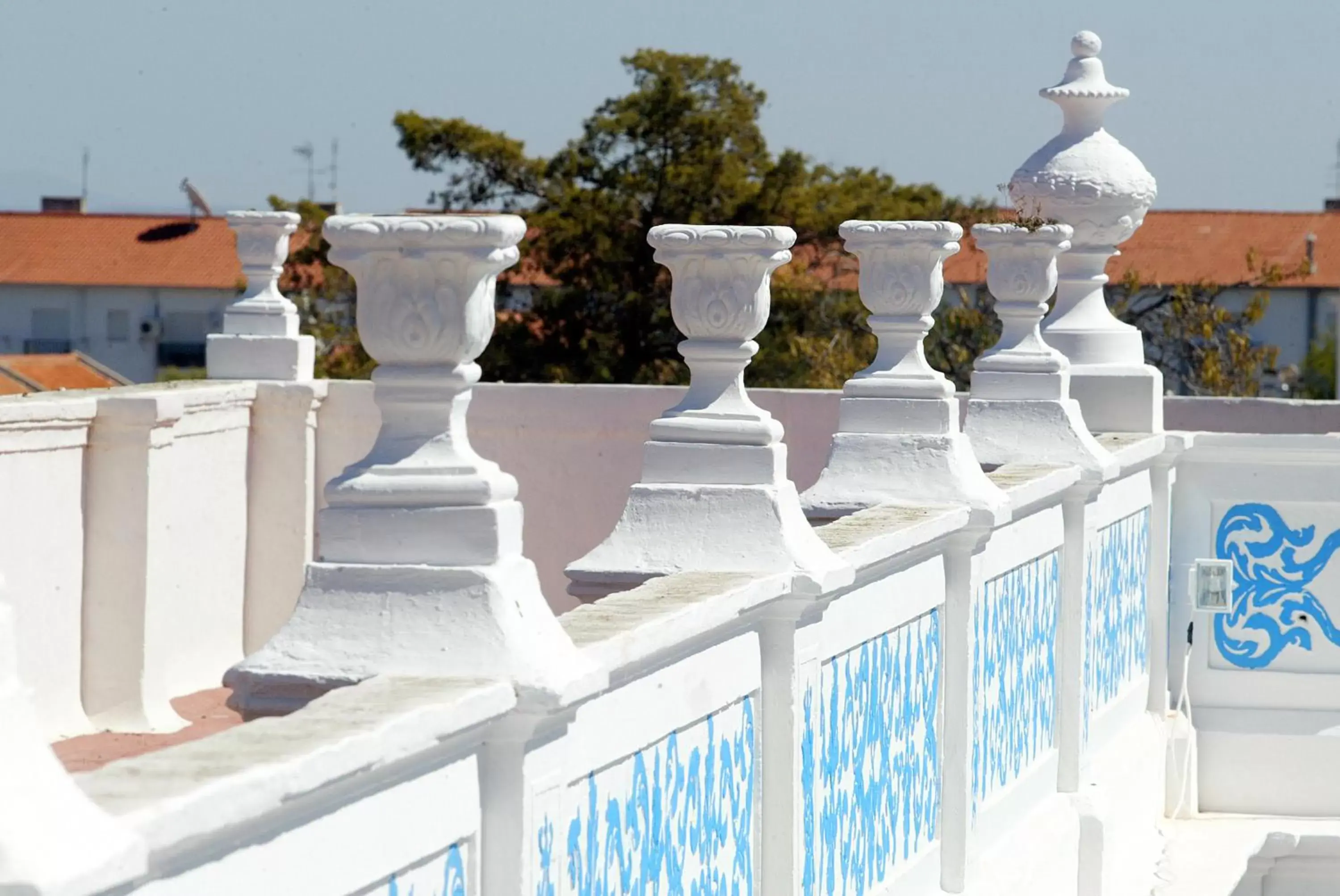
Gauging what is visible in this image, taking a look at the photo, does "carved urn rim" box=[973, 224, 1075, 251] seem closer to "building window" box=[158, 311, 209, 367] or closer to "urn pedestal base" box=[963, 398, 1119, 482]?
"urn pedestal base" box=[963, 398, 1119, 482]

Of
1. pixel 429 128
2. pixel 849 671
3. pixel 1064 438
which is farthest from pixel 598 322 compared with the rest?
pixel 849 671

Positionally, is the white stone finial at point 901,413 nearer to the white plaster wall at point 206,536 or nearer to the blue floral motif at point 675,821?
the blue floral motif at point 675,821

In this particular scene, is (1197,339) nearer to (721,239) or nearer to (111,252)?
(721,239)

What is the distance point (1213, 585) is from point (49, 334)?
7362 cm

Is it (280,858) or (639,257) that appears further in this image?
(639,257)

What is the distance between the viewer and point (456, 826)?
3.17 m

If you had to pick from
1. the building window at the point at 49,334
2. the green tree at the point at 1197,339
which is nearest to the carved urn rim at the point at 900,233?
the green tree at the point at 1197,339

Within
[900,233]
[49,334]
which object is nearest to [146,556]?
[900,233]

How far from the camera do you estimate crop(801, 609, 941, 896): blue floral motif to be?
4934 mm

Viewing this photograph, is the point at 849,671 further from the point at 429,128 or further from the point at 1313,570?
the point at 429,128

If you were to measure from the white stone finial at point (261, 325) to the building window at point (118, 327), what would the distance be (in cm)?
7065

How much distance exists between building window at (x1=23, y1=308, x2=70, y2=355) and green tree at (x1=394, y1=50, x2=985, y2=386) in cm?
4385

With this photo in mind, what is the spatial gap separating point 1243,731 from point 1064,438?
236cm

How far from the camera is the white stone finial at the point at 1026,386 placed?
7750 millimetres
